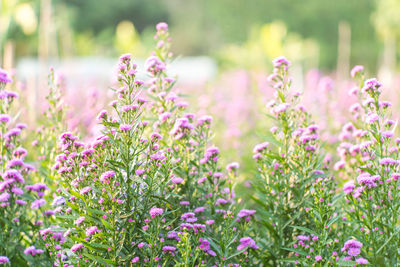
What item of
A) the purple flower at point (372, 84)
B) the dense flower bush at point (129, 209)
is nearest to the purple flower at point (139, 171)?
the dense flower bush at point (129, 209)

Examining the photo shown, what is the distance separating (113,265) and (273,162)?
4.87 ft

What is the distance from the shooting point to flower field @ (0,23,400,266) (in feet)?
10.2

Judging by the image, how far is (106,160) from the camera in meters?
3.03

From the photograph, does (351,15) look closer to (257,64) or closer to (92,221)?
(257,64)

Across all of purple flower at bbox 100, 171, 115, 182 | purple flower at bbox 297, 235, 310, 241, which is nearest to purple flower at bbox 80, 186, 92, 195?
purple flower at bbox 100, 171, 115, 182

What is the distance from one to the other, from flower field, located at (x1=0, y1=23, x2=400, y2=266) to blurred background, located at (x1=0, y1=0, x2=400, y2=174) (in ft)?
8.53

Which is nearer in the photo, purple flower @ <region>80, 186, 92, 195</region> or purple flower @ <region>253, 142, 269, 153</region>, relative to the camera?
purple flower @ <region>80, 186, 92, 195</region>

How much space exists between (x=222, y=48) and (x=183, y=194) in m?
46.3

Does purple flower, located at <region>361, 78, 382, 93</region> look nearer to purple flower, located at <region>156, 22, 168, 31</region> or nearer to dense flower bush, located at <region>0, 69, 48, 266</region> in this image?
purple flower, located at <region>156, 22, 168, 31</region>

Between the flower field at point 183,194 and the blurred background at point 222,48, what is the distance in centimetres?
260

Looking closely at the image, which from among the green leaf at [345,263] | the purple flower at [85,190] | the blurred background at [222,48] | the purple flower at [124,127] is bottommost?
the green leaf at [345,263]

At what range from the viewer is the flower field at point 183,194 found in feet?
10.2

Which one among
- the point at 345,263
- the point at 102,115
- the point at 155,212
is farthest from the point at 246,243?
the point at 102,115

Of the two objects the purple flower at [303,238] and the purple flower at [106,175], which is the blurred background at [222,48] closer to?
the purple flower at [106,175]
